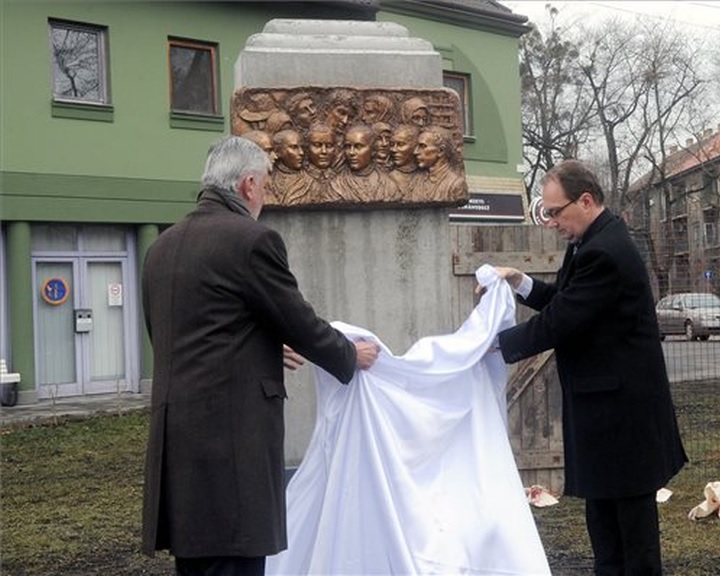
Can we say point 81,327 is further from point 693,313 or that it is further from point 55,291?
point 693,313

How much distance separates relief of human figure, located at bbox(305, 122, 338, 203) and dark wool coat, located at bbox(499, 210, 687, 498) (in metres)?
1.56

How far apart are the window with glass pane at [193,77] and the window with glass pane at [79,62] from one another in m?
1.31

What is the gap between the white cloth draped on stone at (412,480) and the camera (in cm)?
409

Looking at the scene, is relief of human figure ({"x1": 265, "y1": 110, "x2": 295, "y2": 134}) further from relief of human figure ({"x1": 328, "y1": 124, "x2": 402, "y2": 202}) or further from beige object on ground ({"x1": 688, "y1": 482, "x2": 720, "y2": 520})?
beige object on ground ({"x1": 688, "y1": 482, "x2": 720, "y2": 520})

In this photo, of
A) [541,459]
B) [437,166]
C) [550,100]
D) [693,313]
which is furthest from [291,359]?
[550,100]

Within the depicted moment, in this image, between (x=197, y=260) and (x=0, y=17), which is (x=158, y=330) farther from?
(x=0, y=17)

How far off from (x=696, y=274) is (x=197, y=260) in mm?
7462

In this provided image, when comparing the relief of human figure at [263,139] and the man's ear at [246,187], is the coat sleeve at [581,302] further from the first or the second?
the relief of human figure at [263,139]

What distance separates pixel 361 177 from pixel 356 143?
183 millimetres

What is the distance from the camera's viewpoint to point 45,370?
53.7 feet

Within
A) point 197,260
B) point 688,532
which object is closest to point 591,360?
point 197,260

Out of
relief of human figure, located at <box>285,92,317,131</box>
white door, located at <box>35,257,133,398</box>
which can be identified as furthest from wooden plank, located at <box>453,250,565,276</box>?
white door, located at <box>35,257,133,398</box>

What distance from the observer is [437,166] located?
5215mm

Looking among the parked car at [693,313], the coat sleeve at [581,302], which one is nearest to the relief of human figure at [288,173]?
the coat sleeve at [581,302]
